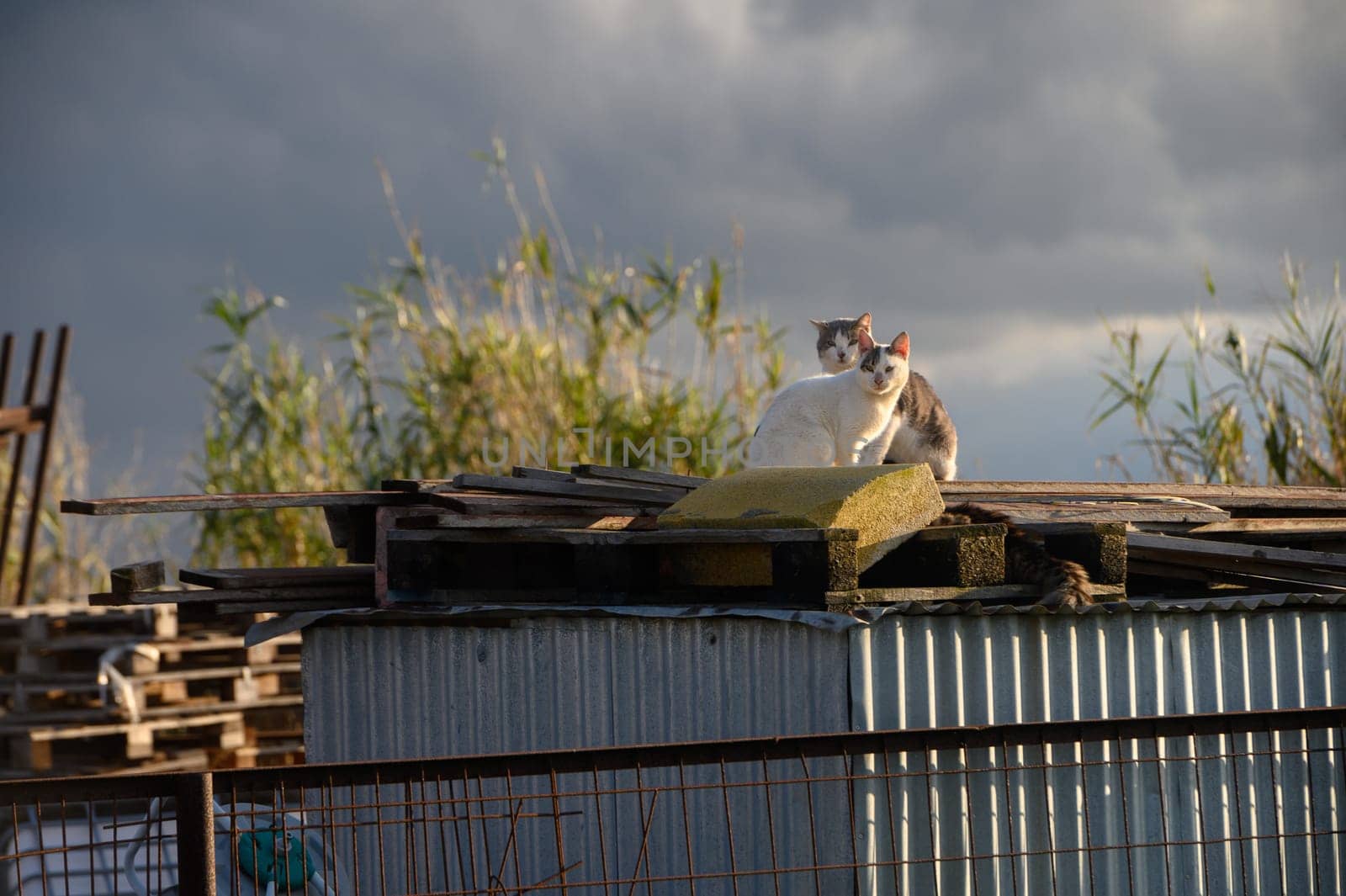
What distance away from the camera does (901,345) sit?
6.80 meters

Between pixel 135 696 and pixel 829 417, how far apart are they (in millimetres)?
6404

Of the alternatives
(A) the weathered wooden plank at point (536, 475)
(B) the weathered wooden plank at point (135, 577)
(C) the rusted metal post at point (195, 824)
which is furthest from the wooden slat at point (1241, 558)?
(B) the weathered wooden plank at point (135, 577)

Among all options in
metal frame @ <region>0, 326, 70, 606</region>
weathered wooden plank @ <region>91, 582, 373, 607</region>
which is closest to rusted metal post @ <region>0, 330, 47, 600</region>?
metal frame @ <region>0, 326, 70, 606</region>

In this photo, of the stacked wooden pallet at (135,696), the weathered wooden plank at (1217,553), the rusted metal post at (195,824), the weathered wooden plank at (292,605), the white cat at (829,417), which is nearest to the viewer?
the rusted metal post at (195,824)

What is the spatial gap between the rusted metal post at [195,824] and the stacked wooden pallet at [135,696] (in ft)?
24.3

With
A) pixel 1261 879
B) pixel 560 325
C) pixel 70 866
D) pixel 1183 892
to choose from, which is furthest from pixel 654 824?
pixel 560 325

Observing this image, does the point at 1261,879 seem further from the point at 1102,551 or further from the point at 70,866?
the point at 70,866

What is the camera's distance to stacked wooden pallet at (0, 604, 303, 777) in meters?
10.4

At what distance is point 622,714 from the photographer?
5.34 meters

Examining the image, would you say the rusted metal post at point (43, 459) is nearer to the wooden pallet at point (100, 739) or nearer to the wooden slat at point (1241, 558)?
the wooden pallet at point (100, 739)

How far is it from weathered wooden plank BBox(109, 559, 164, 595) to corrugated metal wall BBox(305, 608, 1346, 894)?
115 cm

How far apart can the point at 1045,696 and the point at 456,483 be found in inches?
109

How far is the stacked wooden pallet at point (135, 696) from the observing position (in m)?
10.4

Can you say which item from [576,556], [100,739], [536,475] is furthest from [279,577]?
[100,739]
